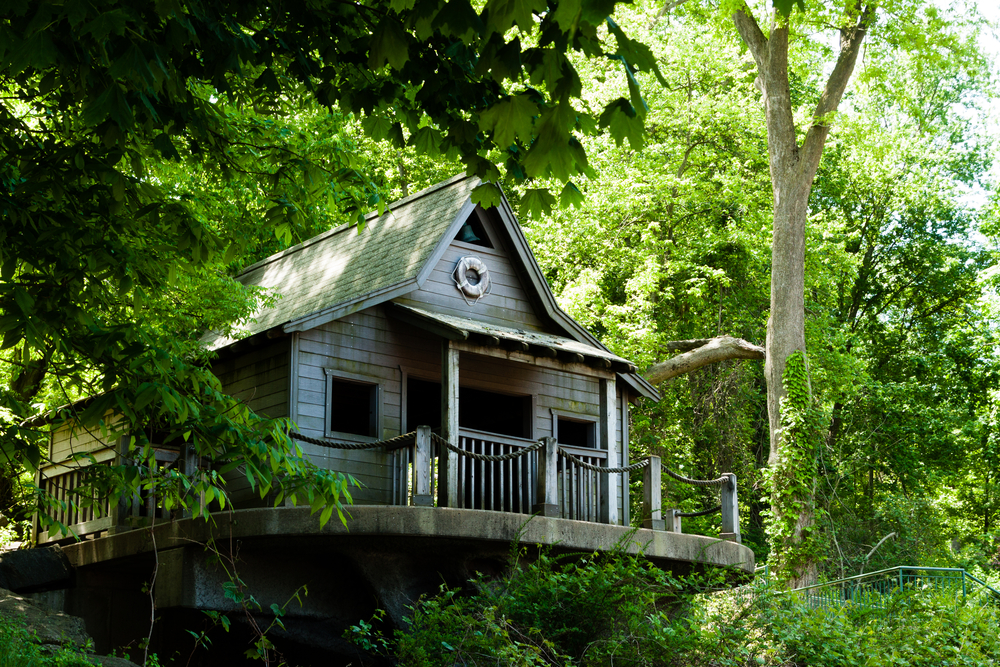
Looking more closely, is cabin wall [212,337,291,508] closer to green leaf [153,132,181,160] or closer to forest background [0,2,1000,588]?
forest background [0,2,1000,588]

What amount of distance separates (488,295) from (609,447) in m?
3.08

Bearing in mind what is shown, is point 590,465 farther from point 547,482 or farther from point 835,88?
point 835,88

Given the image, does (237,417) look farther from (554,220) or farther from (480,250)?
(554,220)

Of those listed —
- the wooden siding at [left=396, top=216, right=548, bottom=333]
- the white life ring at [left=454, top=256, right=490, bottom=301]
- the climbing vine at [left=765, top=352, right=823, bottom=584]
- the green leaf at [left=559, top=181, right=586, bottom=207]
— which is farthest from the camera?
the climbing vine at [left=765, top=352, right=823, bottom=584]

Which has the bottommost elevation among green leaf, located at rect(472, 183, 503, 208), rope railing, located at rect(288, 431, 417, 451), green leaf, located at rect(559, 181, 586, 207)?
rope railing, located at rect(288, 431, 417, 451)

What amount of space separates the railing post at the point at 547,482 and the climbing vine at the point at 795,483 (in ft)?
35.8

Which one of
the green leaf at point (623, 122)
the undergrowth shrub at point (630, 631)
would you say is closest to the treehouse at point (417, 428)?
the undergrowth shrub at point (630, 631)

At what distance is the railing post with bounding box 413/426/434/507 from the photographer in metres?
12.3

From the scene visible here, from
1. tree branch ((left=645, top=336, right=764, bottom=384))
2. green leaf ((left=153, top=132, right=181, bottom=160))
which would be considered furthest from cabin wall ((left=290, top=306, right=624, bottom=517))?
tree branch ((left=645, top=336, right=764, bottom=384))

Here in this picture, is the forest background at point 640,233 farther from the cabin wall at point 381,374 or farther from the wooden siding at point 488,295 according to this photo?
the wooden siding at point 488,295

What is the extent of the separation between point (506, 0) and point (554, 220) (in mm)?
21915

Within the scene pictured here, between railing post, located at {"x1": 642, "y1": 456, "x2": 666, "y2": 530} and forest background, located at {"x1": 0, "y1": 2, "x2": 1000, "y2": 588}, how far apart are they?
17.0ft

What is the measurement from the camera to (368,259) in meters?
16.2

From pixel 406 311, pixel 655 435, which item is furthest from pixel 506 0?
pixel 655 435
